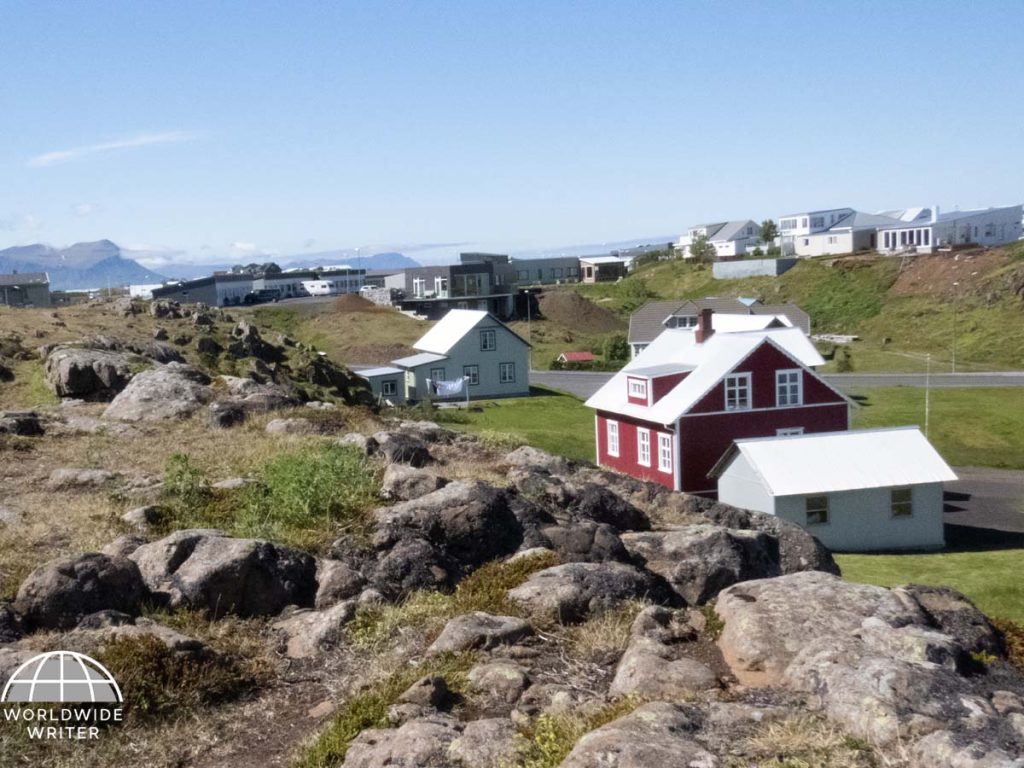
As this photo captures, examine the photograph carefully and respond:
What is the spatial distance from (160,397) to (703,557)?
1565cm

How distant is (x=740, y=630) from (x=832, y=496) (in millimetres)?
26053

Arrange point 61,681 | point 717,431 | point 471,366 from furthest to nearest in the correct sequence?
point 471,366 < point 717,431 < point 61,681

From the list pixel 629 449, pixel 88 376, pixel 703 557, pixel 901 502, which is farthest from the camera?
pixel 629 449

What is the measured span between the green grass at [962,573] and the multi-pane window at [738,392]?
9.33m

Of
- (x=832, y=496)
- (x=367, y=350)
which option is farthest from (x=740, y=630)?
(x=367, y=350)

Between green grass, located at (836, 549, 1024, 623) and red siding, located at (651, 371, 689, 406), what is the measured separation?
12179mm

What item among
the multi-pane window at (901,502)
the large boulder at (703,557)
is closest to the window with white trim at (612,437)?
the multi-pane window at (901,502)

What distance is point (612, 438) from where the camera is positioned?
44.9 meters

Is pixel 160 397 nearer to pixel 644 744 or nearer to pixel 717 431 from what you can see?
pixel 644 744

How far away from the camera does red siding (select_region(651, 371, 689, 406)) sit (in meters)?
41.4

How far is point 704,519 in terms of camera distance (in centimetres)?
1703

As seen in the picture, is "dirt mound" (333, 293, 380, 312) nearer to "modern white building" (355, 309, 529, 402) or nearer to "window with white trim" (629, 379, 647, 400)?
"modern white building" (355, 309, 529, 402)

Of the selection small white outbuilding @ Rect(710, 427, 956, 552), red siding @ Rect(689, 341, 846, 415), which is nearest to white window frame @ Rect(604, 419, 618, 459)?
red siding @ Rect(689, 341, 846, 415)

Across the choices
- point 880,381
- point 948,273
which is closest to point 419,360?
point 880,381
